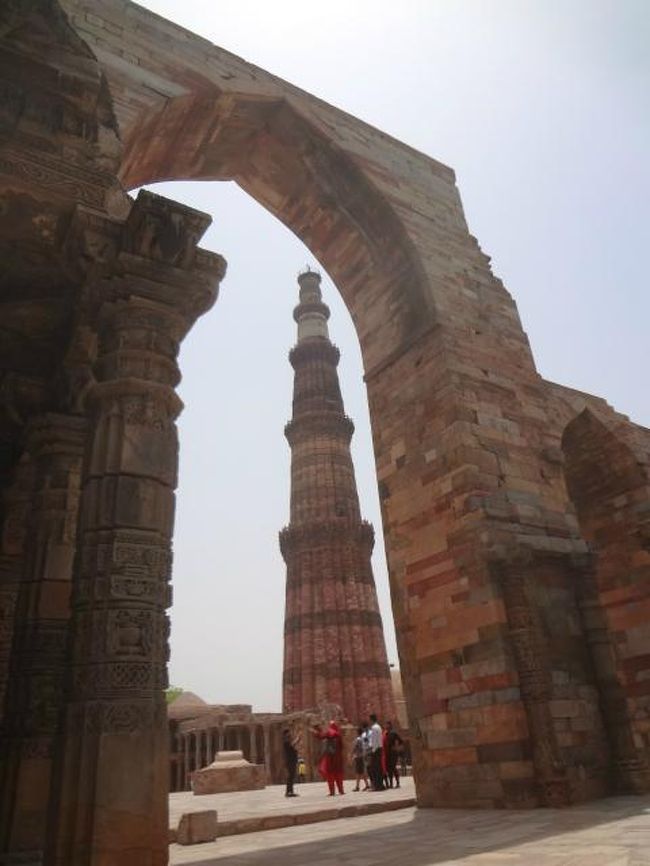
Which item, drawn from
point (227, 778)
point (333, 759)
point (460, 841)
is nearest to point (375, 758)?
point (333, 759)

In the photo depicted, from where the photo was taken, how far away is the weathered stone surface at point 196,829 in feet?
17.8

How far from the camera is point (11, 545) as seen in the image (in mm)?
4977

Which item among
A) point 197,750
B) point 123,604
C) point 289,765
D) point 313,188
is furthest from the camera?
point 197,750

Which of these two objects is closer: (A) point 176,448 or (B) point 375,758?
(A) point 176,448

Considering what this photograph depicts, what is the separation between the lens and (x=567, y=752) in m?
5.95

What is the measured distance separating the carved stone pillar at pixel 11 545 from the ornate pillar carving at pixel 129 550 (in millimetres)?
1931

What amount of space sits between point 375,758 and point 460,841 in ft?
21.2

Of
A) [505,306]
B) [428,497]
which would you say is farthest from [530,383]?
[428,497]

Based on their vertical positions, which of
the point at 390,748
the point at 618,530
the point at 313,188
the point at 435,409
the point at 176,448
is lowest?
the point at 390,748

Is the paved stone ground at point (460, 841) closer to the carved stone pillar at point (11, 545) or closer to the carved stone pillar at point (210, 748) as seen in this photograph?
the carved stone pillar at point (11, 545)

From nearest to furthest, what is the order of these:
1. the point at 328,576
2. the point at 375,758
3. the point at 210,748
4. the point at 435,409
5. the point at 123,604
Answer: the point at 123,604 < the point at 435,409 < the point at 375,758 < the point at 210,748 < the point at 328,576

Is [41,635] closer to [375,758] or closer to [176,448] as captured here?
[176,448]

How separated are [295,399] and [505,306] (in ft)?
52.9

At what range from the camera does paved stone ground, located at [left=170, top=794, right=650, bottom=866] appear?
11.1 feet
